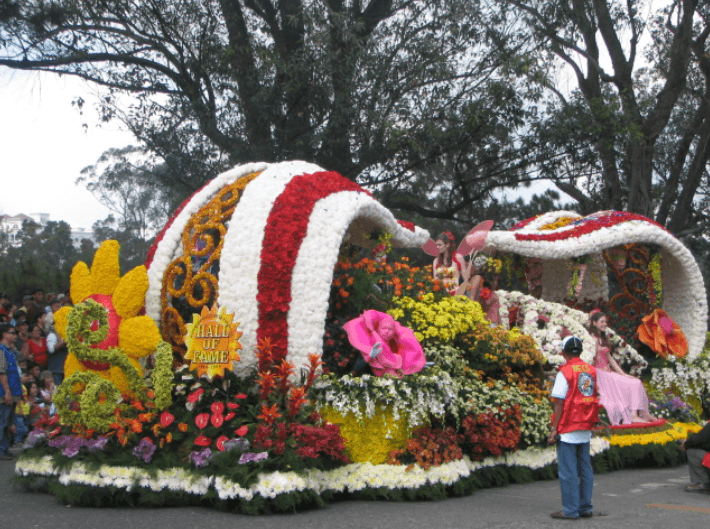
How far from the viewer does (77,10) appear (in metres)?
12.5

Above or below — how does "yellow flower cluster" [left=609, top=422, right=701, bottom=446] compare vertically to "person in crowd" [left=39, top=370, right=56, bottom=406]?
below

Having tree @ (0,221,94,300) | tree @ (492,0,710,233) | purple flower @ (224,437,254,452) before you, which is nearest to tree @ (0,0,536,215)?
tree @ (492,0,710,233)

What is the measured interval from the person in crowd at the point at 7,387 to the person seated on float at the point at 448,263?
193 inches

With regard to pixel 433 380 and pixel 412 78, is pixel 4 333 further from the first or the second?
pixel 412 78

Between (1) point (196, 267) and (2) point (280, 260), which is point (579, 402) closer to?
(2) point (280, 260)

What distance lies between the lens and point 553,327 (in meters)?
8.74

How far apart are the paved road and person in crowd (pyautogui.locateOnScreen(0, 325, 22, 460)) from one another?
5.23 ft

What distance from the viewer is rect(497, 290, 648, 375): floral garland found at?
849cm

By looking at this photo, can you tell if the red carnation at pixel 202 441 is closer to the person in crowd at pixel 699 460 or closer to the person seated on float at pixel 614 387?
the person in crowd at pixel 699 460

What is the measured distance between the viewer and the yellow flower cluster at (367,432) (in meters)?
5.93

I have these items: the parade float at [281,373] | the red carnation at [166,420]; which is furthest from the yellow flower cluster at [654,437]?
the red carnation at [166,420]

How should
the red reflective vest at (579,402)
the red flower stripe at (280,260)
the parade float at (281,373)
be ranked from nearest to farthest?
the red reflective vest at (579,402) < the parade float at (281,373) < the red flower stripe at (280,260)

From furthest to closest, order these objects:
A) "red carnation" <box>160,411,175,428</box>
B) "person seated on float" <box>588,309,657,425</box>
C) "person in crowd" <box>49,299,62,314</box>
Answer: "person in crowd" <box>49,299,62,314</box> → "person seated on float" <box>588,309,657,425</box> → "red carnation" <box>160,411,175,428</box>

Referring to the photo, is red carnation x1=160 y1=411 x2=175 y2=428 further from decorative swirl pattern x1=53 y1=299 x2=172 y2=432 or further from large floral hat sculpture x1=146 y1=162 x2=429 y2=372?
large floral hat sculpture x1=146 y1=162 x2=429 y2=372
